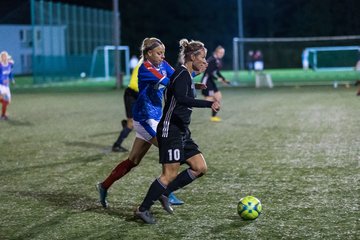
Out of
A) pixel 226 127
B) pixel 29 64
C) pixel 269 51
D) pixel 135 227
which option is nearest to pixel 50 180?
pixel 135 227

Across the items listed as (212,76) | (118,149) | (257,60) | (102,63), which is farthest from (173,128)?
(257,60)

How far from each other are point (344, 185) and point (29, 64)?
189ft

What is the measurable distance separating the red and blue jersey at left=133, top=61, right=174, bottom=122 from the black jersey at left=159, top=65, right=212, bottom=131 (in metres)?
0.29

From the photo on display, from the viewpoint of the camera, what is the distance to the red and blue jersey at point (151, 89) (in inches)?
264

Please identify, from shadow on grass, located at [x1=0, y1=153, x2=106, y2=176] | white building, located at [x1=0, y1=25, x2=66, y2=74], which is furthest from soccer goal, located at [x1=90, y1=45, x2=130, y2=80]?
shadow on grass, located at [x1=0, y1=153, x2=106, y2=176]

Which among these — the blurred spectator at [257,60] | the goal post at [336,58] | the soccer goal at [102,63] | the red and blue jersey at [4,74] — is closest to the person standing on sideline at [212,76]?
the red and blue jersey at [4,74]

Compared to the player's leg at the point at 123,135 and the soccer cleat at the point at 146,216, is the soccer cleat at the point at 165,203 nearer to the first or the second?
the soccer cleat at the point at 146,216

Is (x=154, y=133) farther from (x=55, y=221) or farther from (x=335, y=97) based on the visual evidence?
(x=335, y=97)

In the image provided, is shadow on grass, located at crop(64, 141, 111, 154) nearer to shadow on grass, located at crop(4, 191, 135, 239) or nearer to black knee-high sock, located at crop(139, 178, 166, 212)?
shadow on grass, located at crop(4, 191, 135, 239)

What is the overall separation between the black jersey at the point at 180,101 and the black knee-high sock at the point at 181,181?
605 mm

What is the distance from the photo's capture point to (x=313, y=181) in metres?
8.52

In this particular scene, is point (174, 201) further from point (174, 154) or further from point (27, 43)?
point (27, 43)

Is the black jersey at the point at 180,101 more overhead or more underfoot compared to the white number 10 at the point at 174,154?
more overhead

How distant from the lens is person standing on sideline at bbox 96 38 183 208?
674 cm
